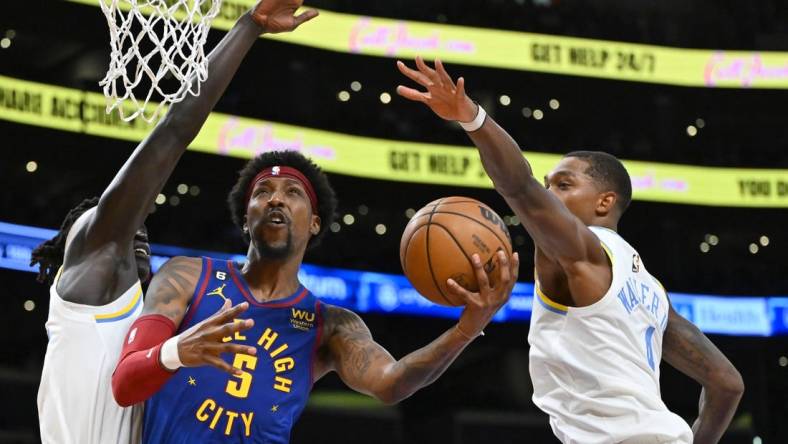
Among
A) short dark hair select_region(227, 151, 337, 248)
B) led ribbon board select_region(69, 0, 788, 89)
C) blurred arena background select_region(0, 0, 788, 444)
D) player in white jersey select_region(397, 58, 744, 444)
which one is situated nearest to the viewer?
player in white jersey select_region(397, 58, 744, 444)

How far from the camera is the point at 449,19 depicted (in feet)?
Result: 60.0

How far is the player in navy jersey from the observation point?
349 centimetres

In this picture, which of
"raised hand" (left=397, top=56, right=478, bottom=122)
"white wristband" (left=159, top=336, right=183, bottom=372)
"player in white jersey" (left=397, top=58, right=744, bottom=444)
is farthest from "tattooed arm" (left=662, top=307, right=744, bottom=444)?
"white wristband" (left=159, top=336, right=183, bottom=372)

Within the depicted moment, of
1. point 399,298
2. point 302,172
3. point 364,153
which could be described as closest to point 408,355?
point 302,172

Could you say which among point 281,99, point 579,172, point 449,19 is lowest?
point 579,172

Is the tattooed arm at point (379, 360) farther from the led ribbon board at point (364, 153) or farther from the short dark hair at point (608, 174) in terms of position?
the led ribbon board at point (364, 153)

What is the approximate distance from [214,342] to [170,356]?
0.20 m

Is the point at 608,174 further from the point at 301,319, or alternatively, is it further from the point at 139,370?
the point at 139,370

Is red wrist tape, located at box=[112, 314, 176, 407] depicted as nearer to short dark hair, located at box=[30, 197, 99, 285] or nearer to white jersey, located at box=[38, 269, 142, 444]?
white jersey, located at box=[38, 269, 142, 444]

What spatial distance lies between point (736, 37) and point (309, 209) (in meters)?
17.6

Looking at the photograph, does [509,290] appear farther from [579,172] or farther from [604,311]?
[579,172]

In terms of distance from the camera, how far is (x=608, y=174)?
13.8ft

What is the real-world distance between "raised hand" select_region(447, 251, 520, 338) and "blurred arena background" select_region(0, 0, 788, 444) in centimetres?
1186

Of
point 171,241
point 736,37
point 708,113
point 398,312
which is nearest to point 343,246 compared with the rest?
point 398,312
